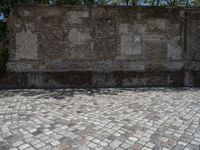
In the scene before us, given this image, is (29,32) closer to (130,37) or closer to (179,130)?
(130,37)

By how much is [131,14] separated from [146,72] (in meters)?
2.70

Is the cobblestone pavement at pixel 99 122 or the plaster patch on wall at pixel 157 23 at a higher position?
the plaster patch on wall at pixel 157 23

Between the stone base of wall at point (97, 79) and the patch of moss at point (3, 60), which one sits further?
the patch of moss at point (3, 60)

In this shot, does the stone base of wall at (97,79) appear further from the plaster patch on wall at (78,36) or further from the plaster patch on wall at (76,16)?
the plaster patch on wall at (76,16)

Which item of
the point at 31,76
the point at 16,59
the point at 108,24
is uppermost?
the point at 108,24

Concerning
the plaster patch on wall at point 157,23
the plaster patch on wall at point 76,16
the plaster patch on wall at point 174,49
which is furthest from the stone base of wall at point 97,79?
the plaster patch on wall at point 76,16

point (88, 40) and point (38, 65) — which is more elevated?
point (88, 40)

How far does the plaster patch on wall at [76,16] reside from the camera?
10.4 meters

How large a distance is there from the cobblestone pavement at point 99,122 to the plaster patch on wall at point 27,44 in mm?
2304

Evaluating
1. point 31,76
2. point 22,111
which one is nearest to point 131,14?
point 31,76

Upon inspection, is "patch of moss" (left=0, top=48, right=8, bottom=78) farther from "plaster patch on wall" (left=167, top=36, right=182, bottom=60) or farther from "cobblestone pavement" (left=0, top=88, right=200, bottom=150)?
"plaster patch on wall" (left=167, top=36, right=182, bottom=60)

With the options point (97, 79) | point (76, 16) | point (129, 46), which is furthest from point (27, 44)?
point (129, 46)

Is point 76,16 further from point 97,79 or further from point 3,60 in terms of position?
point 3,60

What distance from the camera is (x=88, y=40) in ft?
34.3
